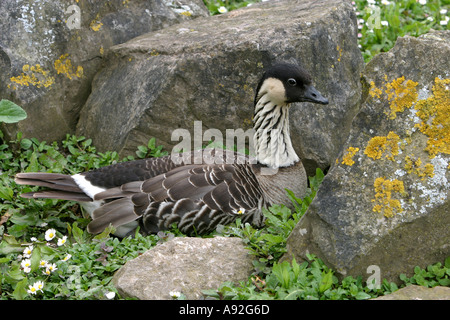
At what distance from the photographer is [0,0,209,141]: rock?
6.92 m

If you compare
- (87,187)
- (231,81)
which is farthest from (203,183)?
(231,81)

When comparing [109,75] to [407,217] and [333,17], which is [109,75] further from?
[407,217]

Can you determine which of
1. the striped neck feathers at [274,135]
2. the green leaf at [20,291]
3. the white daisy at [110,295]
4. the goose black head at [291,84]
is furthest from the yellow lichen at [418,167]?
the green leaf at [20,291]

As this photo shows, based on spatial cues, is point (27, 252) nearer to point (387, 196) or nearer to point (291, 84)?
point (291, 84)

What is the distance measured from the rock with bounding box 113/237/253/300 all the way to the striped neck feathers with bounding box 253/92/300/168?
149 centimetres

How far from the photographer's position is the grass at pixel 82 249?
162 inches

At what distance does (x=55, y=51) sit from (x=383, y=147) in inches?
171

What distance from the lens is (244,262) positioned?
4.53 metres


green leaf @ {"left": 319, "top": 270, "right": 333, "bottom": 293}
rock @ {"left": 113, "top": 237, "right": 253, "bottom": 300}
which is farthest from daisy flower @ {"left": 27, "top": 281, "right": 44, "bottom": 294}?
green leaf @ {"left": 319, "top": 270, "right": 333, "bottom": 293}

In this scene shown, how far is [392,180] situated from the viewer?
4.24 metres

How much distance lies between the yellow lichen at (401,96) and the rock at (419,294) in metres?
1.23

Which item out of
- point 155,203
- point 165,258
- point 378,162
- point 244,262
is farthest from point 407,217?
point 155,203

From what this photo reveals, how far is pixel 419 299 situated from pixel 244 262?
1.28 meters

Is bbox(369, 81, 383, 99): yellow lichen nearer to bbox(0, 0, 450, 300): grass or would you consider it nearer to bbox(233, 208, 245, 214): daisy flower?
bbox(0, 0, 450, 300): grass
